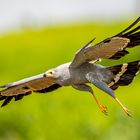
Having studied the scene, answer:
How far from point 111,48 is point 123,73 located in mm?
210

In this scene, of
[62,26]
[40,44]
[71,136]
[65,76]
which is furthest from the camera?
[62,26]

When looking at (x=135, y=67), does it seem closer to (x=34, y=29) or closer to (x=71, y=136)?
(x=71, y=136)

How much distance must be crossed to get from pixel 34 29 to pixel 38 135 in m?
7.28

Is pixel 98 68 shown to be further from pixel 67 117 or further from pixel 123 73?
pixel 67 117

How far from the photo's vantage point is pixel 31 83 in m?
6.01

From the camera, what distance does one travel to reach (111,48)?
5633 mm

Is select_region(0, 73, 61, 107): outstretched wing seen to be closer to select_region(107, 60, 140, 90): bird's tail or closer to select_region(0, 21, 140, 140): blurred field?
select_region(107, 60, 140, 90): bird's tail

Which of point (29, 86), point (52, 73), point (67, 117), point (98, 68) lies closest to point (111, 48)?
point (98, 68)

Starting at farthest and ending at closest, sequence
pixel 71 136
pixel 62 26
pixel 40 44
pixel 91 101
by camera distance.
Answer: pixel 62 26 → pixel 40 44 → pixel 91 101 → pixel 71 136

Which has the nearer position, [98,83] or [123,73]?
[98,83]

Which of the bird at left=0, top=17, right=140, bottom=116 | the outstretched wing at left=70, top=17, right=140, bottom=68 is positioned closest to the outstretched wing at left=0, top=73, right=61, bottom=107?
the bird at left=0, top=17, right=140, bottom=116

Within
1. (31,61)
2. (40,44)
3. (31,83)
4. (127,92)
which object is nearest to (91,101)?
(127,92)

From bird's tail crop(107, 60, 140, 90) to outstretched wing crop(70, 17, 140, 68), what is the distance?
0.11m

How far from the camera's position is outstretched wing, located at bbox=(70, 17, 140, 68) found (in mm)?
5566
